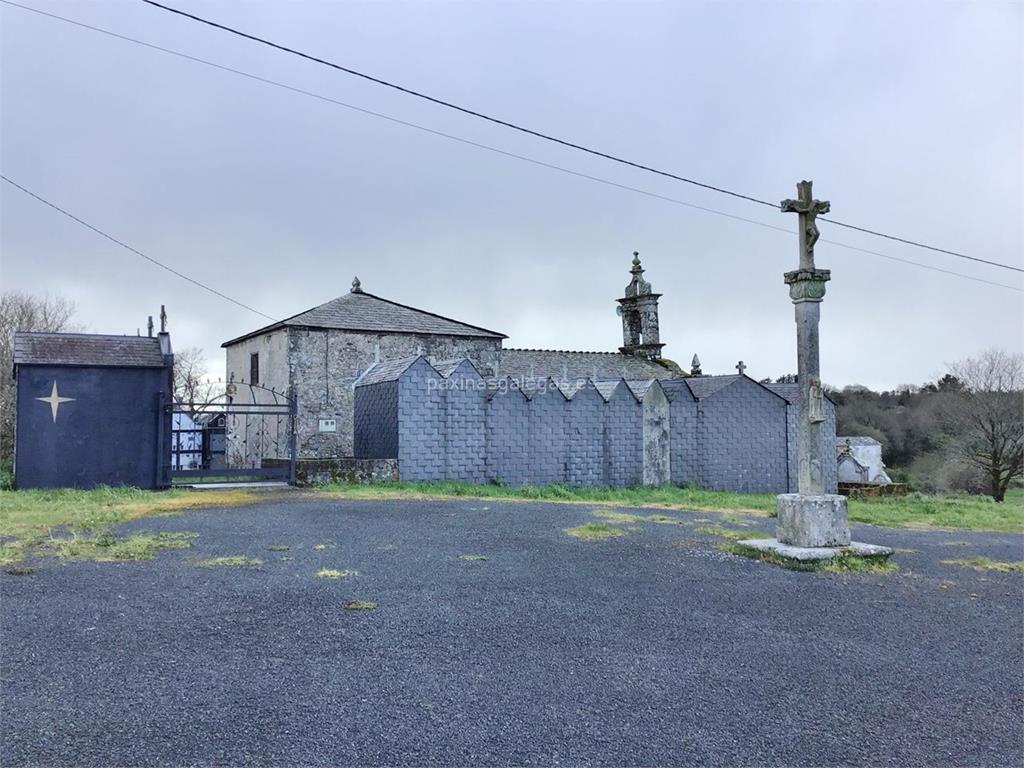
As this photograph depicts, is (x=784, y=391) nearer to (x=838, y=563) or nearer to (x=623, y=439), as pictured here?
(x=623, y=439)

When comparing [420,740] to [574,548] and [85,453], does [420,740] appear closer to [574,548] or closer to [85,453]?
[574,548]

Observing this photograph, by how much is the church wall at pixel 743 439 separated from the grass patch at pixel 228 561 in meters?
17.6

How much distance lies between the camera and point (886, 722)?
13.8 ft

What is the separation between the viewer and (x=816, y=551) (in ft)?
29.1

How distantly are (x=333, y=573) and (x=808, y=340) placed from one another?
21.6 feet

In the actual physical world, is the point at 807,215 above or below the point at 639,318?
below

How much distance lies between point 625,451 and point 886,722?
18230 millimetres

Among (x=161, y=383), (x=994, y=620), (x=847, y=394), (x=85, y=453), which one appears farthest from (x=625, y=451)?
(x=847, y=394)

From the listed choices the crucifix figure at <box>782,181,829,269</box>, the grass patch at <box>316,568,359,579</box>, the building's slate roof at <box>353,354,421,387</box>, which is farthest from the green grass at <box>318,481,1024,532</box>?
the grass patch at <box>316,568,359,579</box>

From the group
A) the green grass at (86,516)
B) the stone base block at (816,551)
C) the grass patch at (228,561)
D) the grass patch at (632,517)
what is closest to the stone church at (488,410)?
the green grass at (86,516)

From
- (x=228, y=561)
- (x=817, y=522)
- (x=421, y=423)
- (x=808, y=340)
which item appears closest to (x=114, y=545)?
(x=228, y=561)

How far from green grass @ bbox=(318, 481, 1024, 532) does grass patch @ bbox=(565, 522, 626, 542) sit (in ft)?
16.4

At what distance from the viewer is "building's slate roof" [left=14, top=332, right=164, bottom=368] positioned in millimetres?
17141

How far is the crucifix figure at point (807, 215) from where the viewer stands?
992cm
